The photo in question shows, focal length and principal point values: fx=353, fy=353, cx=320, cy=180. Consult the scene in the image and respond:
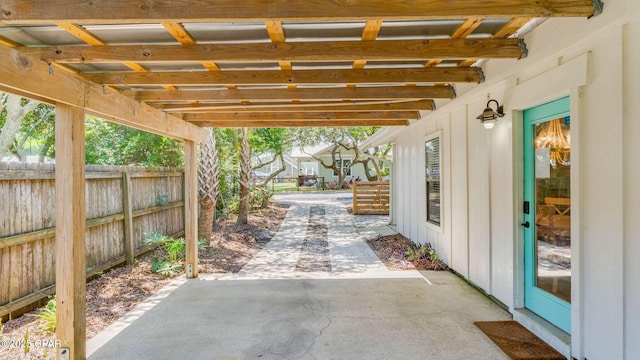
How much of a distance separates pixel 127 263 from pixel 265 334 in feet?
11.8

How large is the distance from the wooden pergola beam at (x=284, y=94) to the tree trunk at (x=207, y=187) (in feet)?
10.1

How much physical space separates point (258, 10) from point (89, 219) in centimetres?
433

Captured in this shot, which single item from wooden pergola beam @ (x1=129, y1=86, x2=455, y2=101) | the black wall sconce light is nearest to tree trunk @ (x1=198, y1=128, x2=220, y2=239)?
wooden pergola beam @ (x1=129, y1=86, x2=455, y2=101)

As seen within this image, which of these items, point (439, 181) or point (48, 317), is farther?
point (439, 181)

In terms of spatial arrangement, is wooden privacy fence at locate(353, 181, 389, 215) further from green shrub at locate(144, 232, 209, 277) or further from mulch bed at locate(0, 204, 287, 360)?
green shrub at locate(144, 232, 209, 277)

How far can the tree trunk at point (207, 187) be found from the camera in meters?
7.53

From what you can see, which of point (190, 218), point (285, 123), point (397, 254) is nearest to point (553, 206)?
point (397, 254)

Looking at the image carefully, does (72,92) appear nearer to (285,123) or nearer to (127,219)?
(127,219)

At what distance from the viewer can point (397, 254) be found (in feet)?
22.5

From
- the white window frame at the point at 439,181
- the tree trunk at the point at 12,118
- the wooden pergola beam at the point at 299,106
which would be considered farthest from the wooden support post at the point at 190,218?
the tree trunk at the point at 12,118

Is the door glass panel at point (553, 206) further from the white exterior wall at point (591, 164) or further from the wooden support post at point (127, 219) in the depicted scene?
the wooden support post at point (127, 219)

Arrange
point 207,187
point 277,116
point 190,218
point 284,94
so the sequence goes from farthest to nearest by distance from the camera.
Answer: point 207,187
point 277,116
point 190,218
point 284,94

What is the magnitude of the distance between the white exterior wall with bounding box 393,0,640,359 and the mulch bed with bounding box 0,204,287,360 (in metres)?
4.30

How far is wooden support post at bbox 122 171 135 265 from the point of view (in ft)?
19.3
